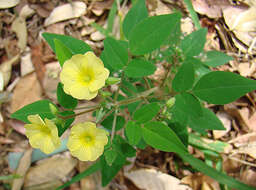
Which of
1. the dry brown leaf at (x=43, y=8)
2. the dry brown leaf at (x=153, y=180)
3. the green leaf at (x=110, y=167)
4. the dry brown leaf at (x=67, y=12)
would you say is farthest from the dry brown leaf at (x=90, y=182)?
the dry brown leaf at (x=43, y=8)

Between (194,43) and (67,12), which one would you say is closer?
(194,43)

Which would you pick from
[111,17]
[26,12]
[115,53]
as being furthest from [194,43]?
[26,12]

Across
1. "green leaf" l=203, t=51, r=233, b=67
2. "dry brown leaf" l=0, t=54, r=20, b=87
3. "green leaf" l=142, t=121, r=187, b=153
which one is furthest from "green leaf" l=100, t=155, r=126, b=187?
"dry brown leaf" l=0, t=54, r=20, b=87

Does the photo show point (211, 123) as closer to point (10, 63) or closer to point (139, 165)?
point (139, 165)

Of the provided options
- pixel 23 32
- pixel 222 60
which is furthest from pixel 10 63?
pixel 222 60

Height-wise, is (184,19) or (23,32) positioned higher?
(184,19)

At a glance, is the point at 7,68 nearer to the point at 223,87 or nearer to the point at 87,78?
the point at 87,78

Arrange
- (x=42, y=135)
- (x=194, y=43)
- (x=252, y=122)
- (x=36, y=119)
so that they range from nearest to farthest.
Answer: (x=36, y=119) → (x=42, y=135) → (x=194, y=43) → (x=252, y=122)

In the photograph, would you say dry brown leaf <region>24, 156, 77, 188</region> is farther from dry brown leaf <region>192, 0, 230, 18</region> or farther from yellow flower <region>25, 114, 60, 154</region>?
dry brown leaf <region>192, 0, 230, 18</region>
